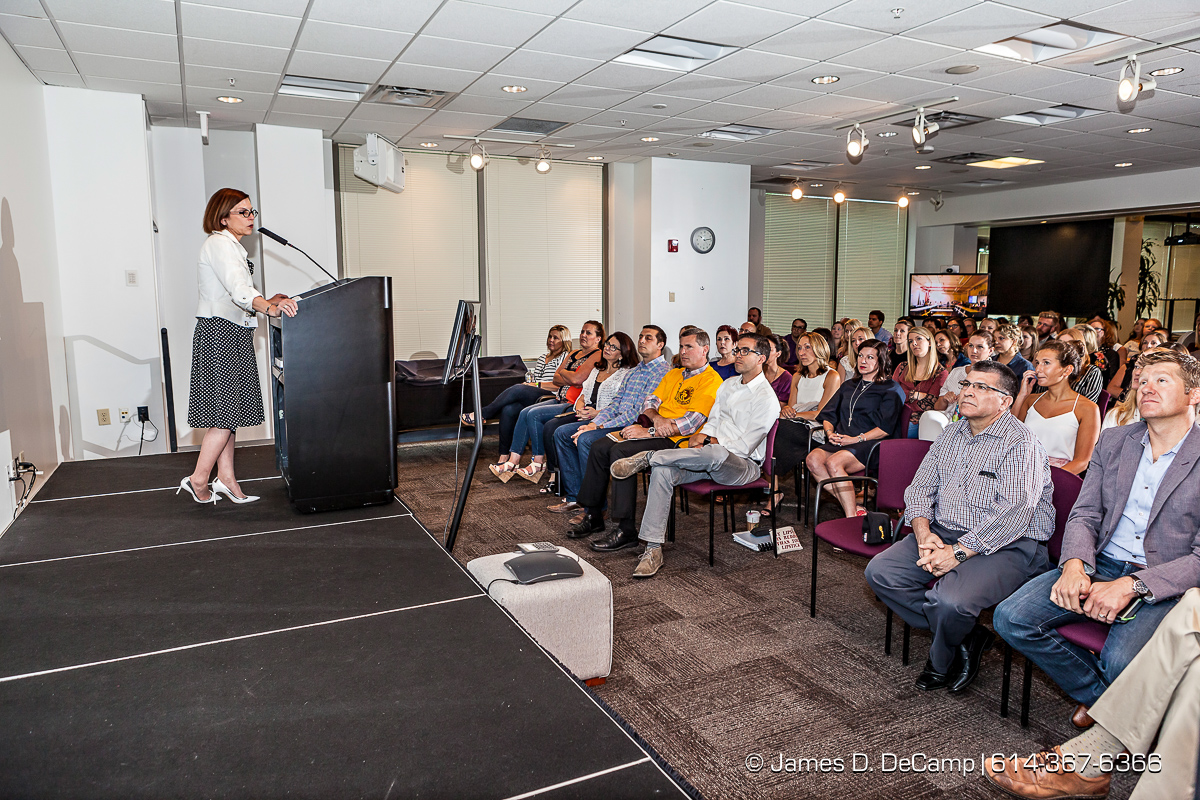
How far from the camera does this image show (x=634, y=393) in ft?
16.2

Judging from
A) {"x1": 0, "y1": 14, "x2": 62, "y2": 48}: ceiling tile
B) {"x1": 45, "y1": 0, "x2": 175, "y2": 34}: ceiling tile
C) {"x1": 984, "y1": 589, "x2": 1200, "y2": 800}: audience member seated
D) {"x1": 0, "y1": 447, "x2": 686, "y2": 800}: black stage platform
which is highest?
{"x1": 45, "y1": 0, "x2": 175, "y2": 34}: ceiling tile

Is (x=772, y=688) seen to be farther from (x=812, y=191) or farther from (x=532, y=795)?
(x=812, y=191)

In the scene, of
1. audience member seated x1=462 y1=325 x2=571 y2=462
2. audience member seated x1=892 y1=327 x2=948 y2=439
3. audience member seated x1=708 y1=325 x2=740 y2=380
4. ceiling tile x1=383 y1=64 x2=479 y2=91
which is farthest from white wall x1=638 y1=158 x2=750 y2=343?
audience member seated x1=892 y1=327 x2=948 y2=439

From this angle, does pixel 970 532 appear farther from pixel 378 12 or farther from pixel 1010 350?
pixel 378 12

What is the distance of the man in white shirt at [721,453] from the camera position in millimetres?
4047

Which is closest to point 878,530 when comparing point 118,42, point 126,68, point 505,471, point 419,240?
point 505,471

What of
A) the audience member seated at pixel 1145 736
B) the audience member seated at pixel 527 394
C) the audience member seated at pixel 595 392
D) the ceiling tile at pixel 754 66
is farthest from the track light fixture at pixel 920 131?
the audience member seated at pixel 1145 736

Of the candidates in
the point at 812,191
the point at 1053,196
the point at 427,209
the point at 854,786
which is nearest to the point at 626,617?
the point at 854,786

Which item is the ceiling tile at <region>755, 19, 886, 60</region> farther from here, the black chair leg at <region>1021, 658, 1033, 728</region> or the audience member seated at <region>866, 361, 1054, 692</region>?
the black chair leg at <region>1021, 658, 1033, 728</region>

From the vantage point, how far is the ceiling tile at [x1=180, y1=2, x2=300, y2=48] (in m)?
4.18

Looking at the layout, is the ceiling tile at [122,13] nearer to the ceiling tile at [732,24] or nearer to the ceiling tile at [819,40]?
the ceiling tile at [732,24]

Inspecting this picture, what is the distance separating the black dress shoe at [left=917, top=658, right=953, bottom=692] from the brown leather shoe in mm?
549

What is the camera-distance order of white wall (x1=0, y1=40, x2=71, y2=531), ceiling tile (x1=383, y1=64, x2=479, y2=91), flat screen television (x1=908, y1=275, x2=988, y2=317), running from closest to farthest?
white wall (x1=0, y1=40, x2=71, y2=531) < ceiling tile (x1=383, y1=64, x2=479, y2=91) < flat screen television (x1=908, y1=275, x2=988, y2=317)

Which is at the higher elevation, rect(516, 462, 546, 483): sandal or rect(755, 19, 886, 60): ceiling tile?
rect(755, 19, 886, 60): ceiling tile
